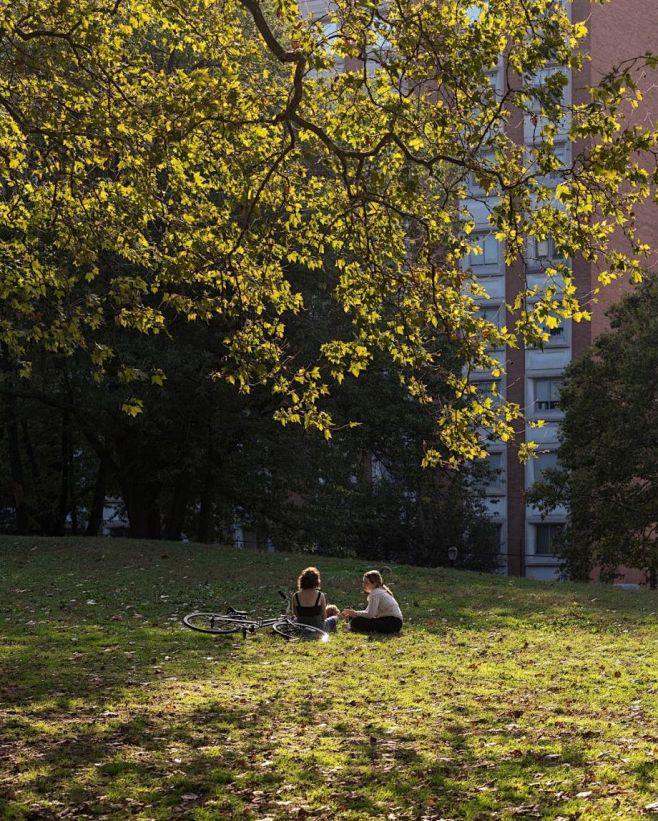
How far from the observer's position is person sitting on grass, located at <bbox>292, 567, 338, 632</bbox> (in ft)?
53.5

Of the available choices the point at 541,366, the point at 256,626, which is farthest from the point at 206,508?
the point at 541,366

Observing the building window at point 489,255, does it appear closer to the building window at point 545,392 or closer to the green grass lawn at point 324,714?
the building window at point 545,392

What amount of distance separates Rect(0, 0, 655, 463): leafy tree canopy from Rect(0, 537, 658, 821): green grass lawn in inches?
114

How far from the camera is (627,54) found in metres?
63.2

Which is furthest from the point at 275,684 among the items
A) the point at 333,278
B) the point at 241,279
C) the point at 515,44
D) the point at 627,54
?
the point at 627,54

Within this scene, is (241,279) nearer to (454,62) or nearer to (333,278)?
(454,62)

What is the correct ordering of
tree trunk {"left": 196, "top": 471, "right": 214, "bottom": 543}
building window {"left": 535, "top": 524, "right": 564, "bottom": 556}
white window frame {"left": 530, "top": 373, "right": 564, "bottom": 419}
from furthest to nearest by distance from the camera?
white window frame {"left": 530, "top": 373, "right": 564, "bottom": 419} → building window {"left": 535, "top": 524, "right": 564, "bottom": 556} → tree trunk {"left": 196, "top": 471, "right": 214, "bottom": 543}

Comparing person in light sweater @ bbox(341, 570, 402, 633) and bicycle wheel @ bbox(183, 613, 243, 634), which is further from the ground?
person in light sweater @ bbox(341, 570, 402, 633)

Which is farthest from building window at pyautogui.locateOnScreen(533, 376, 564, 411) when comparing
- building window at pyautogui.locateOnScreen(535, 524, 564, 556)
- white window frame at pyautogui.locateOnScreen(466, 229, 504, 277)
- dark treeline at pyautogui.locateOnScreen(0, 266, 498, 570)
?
dark treeline at pyautogui.locateOnScreen(0, 266, 498, 570)

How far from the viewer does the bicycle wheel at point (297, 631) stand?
15961mm

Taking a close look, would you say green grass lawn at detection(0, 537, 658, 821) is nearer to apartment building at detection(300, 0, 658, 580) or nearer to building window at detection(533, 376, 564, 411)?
apartment building at detection(300, 0, 658, 580)

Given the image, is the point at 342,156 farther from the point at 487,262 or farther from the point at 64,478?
the point at 487,262

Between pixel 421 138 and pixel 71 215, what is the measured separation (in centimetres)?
492

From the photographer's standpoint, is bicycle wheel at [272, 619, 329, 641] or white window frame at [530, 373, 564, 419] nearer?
bicycle wheel at [272, 619, 329, 641]
